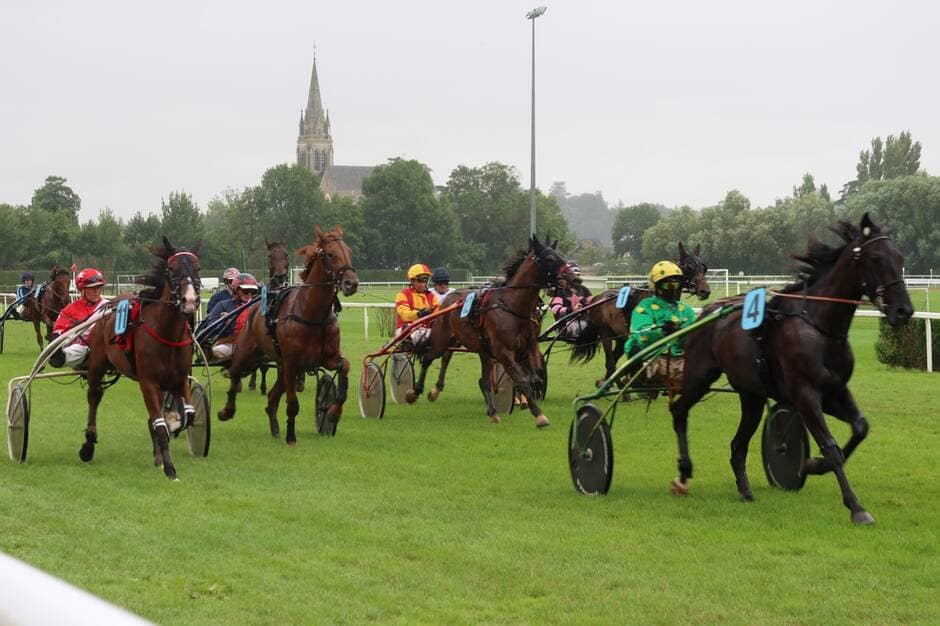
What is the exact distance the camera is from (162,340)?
8586mm

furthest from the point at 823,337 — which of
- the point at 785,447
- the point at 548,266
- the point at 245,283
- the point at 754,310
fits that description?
the point at 245,283

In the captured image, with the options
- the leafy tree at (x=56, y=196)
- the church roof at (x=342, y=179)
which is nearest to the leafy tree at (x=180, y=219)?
the leafy tree at (x=56, y=196)

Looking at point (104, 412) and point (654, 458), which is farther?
point (104, 412)

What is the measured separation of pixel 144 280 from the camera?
8.68m

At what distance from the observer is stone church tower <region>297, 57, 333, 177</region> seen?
141 meters

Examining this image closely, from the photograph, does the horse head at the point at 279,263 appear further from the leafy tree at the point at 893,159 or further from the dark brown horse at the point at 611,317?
the leafy tree at the point at 893,159

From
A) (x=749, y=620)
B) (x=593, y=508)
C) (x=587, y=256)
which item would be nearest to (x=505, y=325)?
(x=593, y=508)

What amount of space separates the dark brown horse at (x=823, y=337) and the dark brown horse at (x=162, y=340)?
3.70 metres

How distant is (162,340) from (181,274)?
1.66 ft

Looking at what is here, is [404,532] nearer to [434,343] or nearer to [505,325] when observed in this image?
[505,325]

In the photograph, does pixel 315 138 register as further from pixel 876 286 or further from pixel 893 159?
pixel 876 286

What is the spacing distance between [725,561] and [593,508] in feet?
5.38

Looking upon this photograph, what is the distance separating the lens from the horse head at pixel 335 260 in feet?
33.1

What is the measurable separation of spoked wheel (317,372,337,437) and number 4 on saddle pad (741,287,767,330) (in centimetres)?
506
